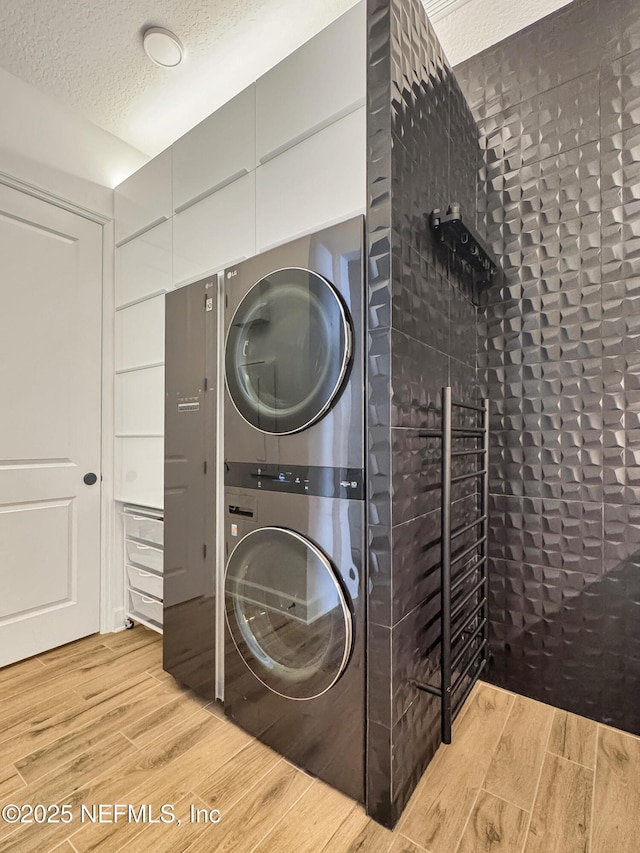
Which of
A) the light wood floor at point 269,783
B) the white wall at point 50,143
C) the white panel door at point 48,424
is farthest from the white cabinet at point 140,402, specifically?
the light wood floor at point 269,783

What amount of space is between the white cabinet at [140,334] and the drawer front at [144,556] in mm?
943

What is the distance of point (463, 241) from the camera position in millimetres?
1505

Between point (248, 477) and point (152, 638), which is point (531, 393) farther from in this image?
point (152, 638)

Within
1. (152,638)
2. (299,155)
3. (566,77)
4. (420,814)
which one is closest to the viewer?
(420,814)

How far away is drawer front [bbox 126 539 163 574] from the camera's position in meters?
2.15

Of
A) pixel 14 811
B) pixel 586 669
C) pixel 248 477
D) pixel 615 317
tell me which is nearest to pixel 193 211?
pixel 248 477

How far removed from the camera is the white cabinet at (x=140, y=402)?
210cm

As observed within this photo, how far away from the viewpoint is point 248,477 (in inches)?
60.0

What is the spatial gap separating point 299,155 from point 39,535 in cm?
211

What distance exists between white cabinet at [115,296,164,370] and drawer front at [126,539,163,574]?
0.94 m

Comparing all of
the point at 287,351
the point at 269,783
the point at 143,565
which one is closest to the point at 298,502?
the point at 287,351

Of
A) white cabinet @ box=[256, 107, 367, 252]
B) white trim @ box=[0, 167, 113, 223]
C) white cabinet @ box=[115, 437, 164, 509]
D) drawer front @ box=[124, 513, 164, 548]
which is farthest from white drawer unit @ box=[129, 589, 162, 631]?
white trim @ box=[0, 167, 113, 223]

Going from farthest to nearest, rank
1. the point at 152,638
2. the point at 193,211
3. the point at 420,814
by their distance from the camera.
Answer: the point at 152,638, the point at 193,211, the point at 420,814

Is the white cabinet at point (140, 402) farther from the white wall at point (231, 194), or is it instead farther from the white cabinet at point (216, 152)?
the white cabinet at point (216, 152)
